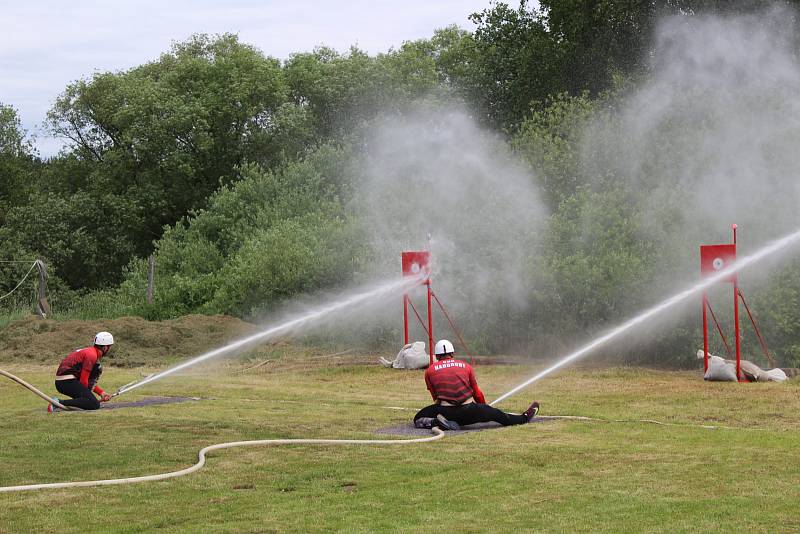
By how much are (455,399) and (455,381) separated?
0.25 meters

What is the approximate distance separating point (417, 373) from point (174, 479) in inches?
478

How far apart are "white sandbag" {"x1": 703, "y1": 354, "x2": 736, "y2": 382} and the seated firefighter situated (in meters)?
6.73

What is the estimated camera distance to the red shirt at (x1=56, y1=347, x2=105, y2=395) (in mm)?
16453

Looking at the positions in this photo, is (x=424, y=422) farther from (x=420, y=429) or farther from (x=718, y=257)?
(x=718, y=257)

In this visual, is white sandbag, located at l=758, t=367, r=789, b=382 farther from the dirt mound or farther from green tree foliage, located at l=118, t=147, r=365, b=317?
the dirt mound

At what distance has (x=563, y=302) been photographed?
83.0 ft

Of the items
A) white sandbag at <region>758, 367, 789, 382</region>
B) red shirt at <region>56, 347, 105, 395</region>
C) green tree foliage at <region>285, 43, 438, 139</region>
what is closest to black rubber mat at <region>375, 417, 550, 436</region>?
red shirt at <region>56, 347, 105, 395</region>

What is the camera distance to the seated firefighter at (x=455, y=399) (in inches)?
539

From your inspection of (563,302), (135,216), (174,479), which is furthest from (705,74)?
(174,479)

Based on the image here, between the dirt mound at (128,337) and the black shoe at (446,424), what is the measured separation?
14.0 m

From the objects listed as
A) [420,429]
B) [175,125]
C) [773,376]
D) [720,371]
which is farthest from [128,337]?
[175,125]

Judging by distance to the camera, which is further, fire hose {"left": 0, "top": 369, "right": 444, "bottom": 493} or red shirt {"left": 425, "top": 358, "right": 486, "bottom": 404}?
red shirt {"left": 425, "top": 358, "right": 486, "bottom": 404}

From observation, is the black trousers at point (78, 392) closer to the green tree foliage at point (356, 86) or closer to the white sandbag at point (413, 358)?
the white sandbag at point (413, 358)

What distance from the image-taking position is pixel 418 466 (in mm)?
10984
